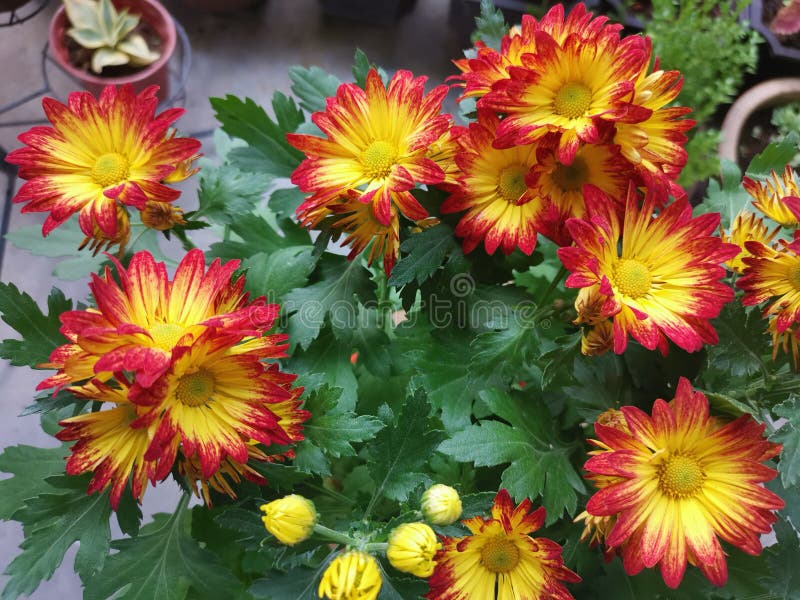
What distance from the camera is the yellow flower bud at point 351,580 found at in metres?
0.58

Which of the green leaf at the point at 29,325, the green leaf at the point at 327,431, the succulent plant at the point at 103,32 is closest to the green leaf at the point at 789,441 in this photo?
the green leaf at the point at 327,431

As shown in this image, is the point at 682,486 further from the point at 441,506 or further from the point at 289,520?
the point at 289,520

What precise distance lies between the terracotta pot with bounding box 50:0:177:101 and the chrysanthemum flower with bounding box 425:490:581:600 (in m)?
1.18

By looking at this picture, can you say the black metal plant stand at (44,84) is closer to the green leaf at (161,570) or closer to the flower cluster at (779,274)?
the green leaf at (161,570)

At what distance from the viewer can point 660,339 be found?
26.8 inches

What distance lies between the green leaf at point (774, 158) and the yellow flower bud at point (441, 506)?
57 centimetres

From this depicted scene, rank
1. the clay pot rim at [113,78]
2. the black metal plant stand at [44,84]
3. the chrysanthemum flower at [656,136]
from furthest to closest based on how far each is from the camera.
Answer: the black metal plant stand at [44,84] < the clay pot rim at [113,78] < the chrysanthemum flower at [656,136]

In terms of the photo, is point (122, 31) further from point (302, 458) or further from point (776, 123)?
point (776, 123)

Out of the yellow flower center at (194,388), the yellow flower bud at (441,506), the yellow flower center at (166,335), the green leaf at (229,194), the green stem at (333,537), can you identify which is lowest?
the green stem at (333,537)

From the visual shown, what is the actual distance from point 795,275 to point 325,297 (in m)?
0.50

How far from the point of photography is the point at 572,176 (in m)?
0.73

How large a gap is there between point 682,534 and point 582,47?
1.50 feet

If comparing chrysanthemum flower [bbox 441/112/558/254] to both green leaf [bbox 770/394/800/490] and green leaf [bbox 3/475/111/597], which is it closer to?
green leaf [bbox 770/394/800/490]

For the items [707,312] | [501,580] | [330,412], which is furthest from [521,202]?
[501,580]
